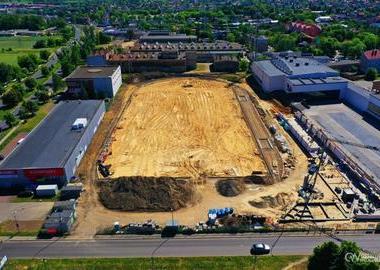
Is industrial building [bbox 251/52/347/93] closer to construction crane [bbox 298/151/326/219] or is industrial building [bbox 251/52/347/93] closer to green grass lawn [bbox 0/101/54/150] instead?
construction crane [bbox 298/151/326/219]

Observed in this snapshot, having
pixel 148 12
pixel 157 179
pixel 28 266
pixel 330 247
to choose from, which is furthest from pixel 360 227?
pixel 148 12

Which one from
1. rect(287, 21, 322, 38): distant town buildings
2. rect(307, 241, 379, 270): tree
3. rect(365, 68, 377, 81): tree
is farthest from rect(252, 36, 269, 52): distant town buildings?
rect(307, 241, 379, 270): tree

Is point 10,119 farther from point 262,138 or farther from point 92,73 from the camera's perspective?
point 262,138

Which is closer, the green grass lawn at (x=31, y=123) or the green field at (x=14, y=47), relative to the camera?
the green grass lawn at (x=31, y=123)

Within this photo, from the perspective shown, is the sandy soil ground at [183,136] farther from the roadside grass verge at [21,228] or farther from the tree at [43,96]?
the tree at [43,96]

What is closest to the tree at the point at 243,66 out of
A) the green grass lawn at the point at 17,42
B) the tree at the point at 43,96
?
the tree at the point at 43,96

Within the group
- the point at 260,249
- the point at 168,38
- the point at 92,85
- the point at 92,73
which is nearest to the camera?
the point at 260,249

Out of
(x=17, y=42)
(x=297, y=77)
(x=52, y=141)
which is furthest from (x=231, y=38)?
(x=52, y=141)
